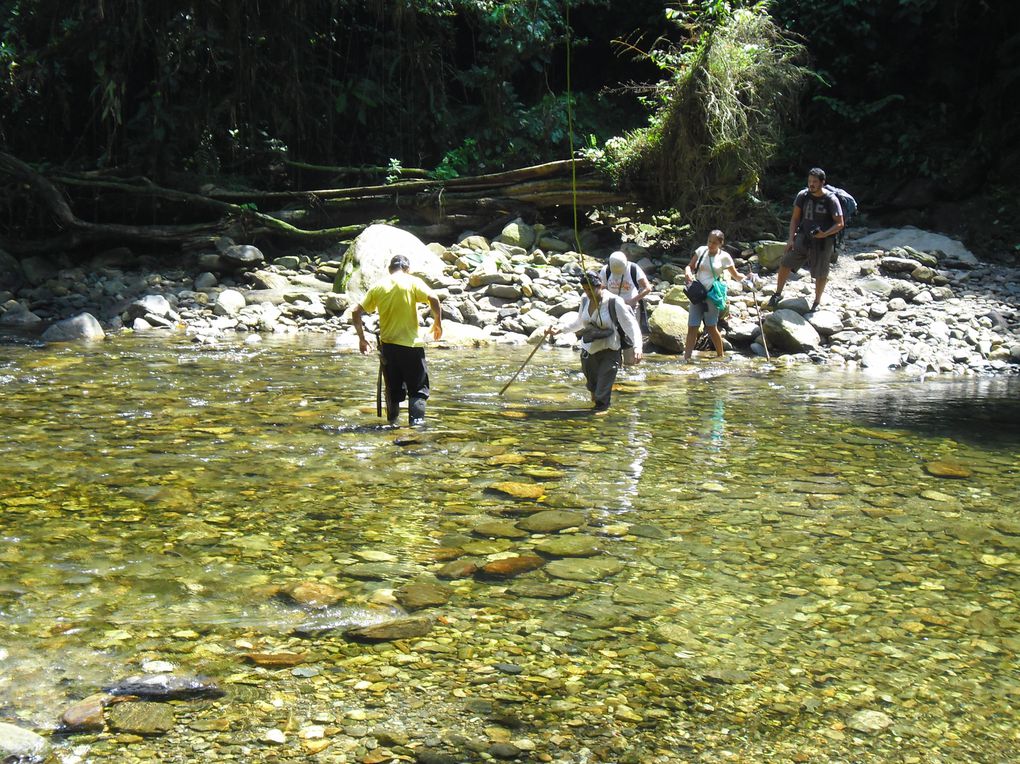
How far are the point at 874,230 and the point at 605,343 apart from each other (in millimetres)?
10215

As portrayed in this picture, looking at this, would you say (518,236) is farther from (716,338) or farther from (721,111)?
(716,338)

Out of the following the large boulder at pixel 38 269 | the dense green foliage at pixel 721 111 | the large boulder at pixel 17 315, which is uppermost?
the dense green foliage at pixel 721 111

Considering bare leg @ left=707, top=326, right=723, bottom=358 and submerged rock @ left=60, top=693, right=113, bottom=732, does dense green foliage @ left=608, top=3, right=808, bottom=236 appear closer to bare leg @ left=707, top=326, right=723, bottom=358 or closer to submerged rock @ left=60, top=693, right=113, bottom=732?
bare leg @ left=707, top=326, right=723, bottom=358

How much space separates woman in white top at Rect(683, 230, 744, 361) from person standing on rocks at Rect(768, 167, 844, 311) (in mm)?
1289

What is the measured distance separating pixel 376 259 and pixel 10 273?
23.0 feet

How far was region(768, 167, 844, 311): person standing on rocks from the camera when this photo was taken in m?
12.7

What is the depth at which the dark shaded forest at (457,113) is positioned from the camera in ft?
52.9

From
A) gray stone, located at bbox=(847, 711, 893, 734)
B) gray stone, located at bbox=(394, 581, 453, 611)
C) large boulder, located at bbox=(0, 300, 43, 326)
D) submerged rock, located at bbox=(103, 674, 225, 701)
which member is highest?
large boulder, located at bbox=(0, 300, 43, 326)

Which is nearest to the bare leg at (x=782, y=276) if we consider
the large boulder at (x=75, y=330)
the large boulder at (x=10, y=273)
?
the large boulder at (x=75, y=330)

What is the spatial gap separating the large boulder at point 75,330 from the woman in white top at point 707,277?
856 cm

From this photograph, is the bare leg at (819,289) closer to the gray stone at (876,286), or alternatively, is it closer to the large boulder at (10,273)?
the gray stone at (876,286)

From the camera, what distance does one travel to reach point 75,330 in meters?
13.7

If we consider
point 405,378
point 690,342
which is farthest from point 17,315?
point 690,342

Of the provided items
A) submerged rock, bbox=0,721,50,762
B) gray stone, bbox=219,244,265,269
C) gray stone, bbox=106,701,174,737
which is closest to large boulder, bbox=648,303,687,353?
gray stone, bbox=219,244,265,269
